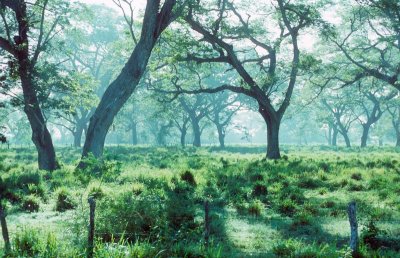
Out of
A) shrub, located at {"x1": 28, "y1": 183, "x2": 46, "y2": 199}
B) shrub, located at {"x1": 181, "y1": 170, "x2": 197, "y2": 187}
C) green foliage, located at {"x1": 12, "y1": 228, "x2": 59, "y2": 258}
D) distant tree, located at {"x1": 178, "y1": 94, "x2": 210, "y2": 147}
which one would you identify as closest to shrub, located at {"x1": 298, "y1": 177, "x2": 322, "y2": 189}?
shrub, located at {"x1": 181, "y1": 170, "x2": 197, "y2": 187}

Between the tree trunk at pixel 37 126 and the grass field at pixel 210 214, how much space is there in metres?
2.52

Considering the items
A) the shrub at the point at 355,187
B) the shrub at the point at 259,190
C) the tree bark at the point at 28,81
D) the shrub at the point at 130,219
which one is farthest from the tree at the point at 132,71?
the shrub at the point at 355,187

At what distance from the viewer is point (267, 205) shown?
980 centimetres

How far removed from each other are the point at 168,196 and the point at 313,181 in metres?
5.39

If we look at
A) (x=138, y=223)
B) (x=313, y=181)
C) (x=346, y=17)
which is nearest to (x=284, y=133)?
(x=346, y=17)

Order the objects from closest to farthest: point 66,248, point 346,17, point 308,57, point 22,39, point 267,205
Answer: point 66,248 → point 267,205 → point 22,39 → point 308,57 → point 346,17

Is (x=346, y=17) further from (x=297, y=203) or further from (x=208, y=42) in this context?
(x=297, y=203)

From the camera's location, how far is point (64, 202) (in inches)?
370

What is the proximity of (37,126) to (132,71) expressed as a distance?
5.49 m

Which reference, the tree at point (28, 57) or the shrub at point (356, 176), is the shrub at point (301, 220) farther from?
the tree at point (28, 57)

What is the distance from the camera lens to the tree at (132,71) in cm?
1320

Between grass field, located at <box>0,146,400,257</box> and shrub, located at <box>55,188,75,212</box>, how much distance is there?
0.04 metres

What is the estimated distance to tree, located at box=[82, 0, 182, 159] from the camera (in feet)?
43.3

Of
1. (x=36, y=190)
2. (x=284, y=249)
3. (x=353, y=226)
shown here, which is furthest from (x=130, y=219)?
(x=36, y=190)
